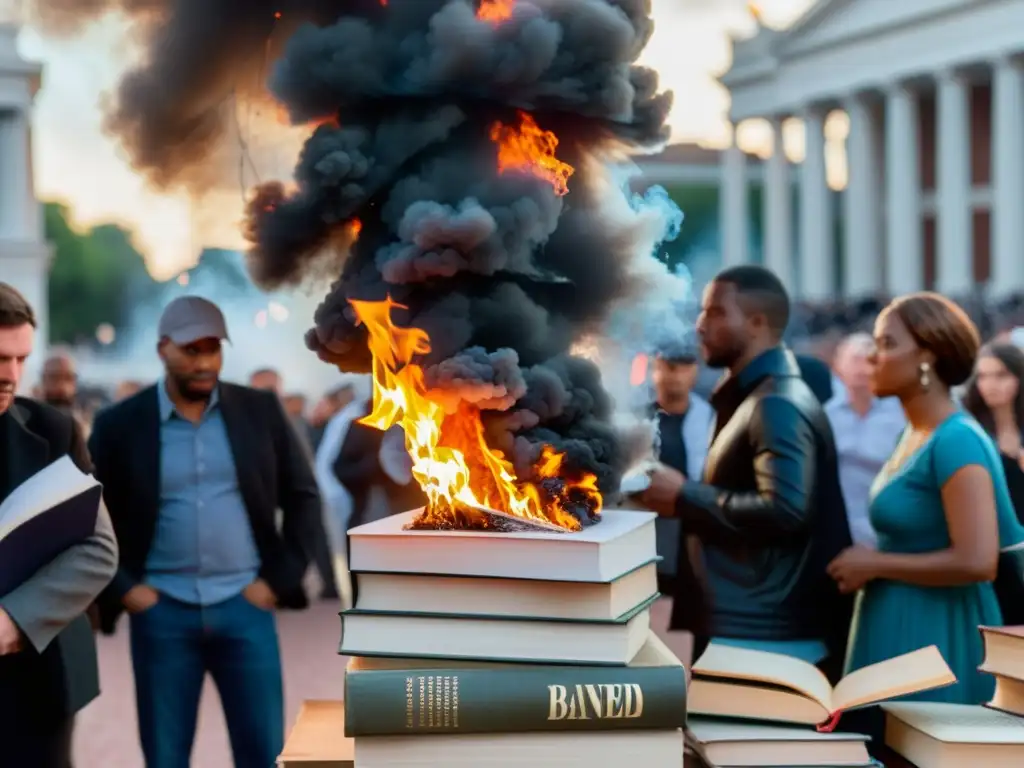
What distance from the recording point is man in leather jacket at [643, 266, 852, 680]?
347 cm

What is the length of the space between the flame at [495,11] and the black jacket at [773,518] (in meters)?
1.35

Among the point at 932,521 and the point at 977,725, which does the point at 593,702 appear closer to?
the point at 977,725

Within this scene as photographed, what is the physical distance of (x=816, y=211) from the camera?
49438 mm

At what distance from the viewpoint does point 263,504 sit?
4652mm

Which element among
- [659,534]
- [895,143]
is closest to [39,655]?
[659,534]

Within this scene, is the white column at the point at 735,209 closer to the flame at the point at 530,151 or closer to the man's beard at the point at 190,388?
the man's beard at the point at 190,388

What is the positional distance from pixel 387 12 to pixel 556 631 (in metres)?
1.29

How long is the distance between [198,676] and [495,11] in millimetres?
2666

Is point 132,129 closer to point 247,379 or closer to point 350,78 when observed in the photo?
point 350,78

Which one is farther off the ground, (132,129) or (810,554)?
(132,129)

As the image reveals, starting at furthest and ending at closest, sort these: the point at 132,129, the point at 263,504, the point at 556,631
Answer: the point at 263,504, the point at 132,129, the point at 556,631

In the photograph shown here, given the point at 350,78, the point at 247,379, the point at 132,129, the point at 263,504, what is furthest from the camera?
the point at 247,379

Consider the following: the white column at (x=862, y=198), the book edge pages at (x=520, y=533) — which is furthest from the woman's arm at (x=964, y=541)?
the white column at (x=862, y=198)

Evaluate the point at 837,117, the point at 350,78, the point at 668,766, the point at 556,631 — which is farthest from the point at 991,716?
→ the point at 837,117
